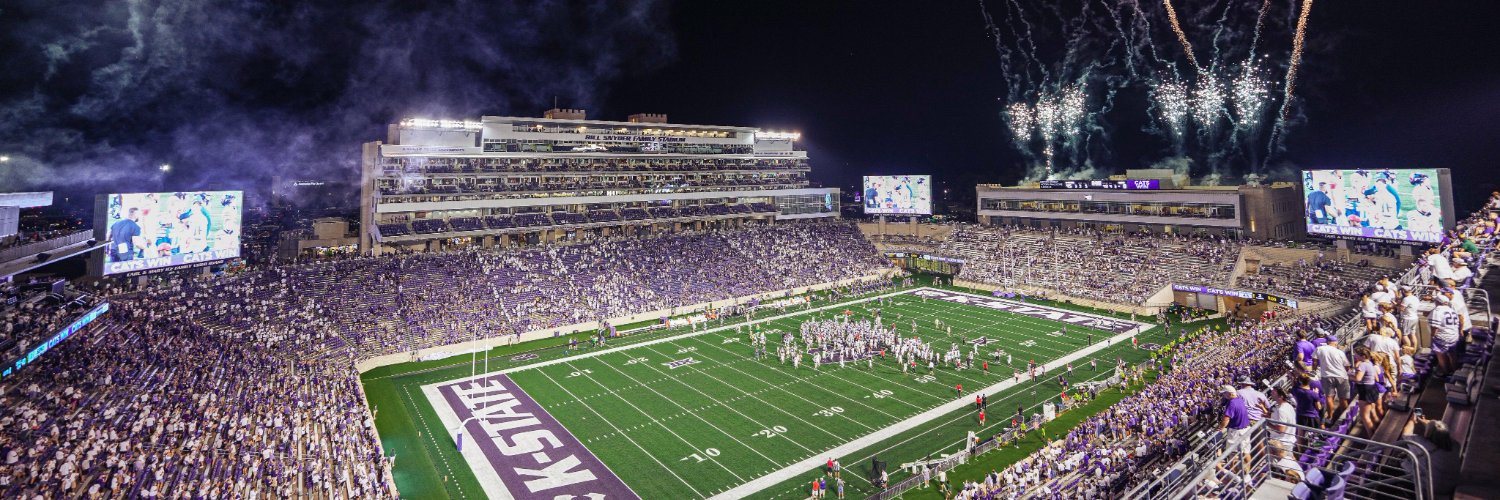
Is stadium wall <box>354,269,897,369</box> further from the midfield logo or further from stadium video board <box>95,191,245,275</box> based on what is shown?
stadium video board <box>95,191,245,275</box>

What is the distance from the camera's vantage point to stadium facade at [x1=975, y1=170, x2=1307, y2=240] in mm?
44969

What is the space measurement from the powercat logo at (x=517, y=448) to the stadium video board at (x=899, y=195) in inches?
1799

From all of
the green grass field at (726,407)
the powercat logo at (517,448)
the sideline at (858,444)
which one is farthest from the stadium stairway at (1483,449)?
the powercat logo at (517,448)

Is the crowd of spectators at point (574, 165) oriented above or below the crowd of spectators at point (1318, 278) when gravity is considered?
above

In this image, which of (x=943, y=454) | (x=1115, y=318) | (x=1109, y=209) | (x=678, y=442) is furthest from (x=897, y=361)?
(x=1109, y=209)

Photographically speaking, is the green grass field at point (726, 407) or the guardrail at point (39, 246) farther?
the guardrail at point (39, 246)

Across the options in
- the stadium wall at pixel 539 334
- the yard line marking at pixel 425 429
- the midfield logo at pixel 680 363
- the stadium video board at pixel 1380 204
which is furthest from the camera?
the stadium video board at pixel 1380 204

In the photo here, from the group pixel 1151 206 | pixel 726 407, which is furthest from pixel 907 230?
pixel 726 407

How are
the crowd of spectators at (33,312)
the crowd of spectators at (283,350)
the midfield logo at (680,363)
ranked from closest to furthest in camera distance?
the crowd of spectators at (283,350) → the crowd of spectators at (33,312) → the midfield logo at (680,363)

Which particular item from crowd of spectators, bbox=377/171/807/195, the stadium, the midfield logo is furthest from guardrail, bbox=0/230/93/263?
the midfield logo

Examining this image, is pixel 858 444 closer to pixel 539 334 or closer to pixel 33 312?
pixel 539 334

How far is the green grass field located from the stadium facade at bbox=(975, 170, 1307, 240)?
18.1 meters

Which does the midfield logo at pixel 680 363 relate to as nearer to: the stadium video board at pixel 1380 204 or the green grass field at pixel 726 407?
the green grass field at pixel 726 407

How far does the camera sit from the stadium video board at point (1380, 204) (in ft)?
107
